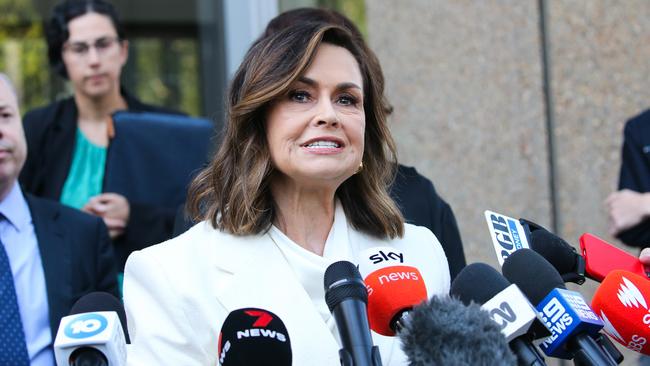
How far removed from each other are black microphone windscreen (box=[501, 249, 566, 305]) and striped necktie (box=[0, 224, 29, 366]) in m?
2.01

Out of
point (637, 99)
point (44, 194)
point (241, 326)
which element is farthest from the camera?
point (637, 99)

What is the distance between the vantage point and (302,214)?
3.16 metres

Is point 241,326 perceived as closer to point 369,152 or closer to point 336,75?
point 336,75

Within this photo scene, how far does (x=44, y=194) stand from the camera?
4.82 metres

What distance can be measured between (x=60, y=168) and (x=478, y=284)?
2.86 meters

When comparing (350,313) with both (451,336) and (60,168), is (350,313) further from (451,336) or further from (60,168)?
(60,168)

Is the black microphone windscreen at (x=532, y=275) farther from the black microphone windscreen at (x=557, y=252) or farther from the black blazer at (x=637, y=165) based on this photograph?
the black blazer at (x=637, y=165)

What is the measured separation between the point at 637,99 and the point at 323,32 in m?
2.84

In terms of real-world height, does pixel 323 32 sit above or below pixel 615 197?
above

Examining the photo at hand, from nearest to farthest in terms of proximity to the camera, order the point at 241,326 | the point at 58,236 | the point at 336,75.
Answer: the point at 241,326 < the point at 336,75 < the point at 58,236

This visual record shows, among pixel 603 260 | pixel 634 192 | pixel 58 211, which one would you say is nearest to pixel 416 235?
pixel 603 260

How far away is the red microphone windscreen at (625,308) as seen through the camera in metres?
2.54

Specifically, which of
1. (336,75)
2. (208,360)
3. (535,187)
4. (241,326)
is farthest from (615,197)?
(241,326)

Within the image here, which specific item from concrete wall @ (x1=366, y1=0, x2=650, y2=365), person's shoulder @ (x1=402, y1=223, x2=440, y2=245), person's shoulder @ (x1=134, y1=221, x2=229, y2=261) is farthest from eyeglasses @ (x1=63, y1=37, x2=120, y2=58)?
person's shoulder @ (x1=402, y1=223, x2=440, y2=245)
